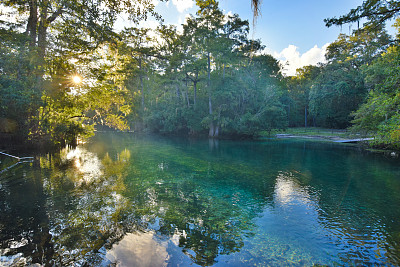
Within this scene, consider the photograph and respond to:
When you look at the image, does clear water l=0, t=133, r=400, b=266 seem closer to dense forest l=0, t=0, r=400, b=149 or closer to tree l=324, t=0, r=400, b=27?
dense forest l=0, t=0, r=400, b=149

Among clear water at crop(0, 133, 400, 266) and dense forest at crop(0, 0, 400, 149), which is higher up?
dense forest at crop(0, 0, 400, 149)

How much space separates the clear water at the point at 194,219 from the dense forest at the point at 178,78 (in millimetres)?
3914

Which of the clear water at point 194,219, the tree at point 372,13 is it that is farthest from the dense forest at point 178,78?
the clear water at point 194,219

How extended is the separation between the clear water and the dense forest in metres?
3.91

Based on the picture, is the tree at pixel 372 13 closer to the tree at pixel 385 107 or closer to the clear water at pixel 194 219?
the tree at pixel 385 107

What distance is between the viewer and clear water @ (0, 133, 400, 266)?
13.6ft

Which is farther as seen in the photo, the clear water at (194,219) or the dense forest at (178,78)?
the dense forest at (178,78)

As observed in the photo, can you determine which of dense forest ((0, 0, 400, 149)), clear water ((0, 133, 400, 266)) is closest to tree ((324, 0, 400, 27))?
dense forest ((0, 0, 400, 149))

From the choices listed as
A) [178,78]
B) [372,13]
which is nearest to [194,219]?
[372,13]

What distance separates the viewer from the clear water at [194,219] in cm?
415

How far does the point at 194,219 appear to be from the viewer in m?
5.77

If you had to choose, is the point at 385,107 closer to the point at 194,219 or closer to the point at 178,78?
the point at 194,219

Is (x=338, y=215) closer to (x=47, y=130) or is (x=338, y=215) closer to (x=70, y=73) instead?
(x=70, y=73)

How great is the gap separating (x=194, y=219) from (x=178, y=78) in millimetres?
31906
